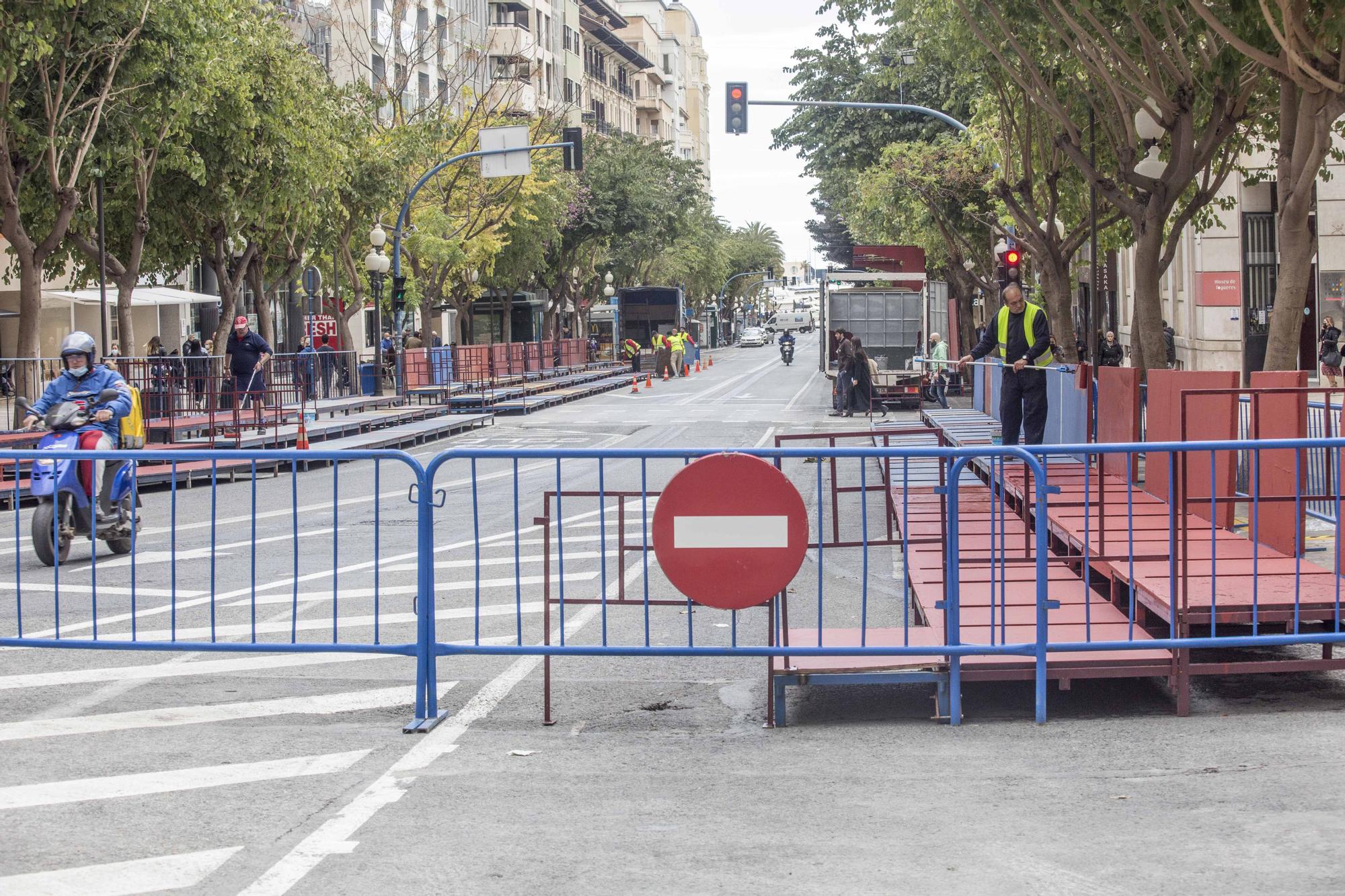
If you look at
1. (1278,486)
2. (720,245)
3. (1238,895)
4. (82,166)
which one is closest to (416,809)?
(1238,895)

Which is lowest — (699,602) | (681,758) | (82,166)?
(681,758)

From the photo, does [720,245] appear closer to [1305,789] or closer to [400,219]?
[400,219]

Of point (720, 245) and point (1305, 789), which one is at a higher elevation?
point (720, 245)

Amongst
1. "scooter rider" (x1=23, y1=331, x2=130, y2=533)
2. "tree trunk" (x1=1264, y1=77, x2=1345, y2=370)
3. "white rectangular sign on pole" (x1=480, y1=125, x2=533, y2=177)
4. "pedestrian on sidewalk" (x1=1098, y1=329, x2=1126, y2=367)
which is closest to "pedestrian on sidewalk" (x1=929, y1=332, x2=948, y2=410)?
"pedestrian on sidewalk" (x1=1098, y1=329, x2=1126, y2=367)

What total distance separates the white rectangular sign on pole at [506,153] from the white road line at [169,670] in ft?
98.8

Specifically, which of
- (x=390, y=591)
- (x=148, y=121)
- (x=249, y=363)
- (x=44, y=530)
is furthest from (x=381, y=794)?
(x=148, y=121)

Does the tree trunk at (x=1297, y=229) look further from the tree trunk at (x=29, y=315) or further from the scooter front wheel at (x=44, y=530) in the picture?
the tree trunk at (x=29, y=315)

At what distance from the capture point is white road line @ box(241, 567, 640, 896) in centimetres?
518

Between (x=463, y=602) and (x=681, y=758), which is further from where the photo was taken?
(x=463, y=602)

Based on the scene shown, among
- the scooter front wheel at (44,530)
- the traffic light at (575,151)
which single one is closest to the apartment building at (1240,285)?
the traffic light at (575,151)

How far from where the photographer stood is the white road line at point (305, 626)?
9406 mm

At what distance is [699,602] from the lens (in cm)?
711

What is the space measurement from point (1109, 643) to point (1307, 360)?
31.5 m

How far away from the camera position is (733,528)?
7.04 meters
